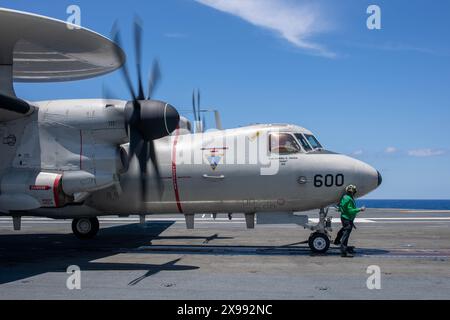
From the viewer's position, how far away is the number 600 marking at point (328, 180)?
14.7 m

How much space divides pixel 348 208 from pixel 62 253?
956cm

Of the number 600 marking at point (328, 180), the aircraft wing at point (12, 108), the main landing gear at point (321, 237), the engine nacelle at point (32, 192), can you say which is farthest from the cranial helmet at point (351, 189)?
the aircraft wing at point (12, 108)

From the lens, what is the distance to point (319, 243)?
1468cm

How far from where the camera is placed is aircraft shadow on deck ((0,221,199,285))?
12.0 meters

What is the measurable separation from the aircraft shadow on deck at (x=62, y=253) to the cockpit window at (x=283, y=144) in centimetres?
495

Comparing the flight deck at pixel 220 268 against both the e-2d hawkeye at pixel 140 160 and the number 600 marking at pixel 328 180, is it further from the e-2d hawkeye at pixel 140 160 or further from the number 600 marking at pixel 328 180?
the number 600 marking at pixel 328 180

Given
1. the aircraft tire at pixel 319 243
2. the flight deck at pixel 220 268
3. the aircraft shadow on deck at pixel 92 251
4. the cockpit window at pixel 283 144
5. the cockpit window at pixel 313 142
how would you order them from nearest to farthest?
the flight deck at pixel 220 268 < the aircraft shadow on deck at pixel 92 251 < the aircraft tire at pixel 319 243 < the cockpit window at pixel 283 144 < the cockpit window at pixel 313 142

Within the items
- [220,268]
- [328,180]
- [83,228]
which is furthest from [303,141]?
[83,228]

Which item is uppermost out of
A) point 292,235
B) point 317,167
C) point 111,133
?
point 111,133
